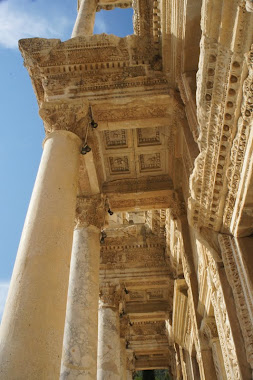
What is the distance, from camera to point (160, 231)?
12.4 m

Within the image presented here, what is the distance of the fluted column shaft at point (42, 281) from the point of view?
3609mm

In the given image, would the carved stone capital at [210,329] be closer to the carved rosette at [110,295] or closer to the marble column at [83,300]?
the marble column at [83,300]

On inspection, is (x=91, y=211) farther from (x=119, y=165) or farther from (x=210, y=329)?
(x=210, y=329)

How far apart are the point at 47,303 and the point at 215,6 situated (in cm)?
367

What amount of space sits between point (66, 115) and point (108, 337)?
278 inches

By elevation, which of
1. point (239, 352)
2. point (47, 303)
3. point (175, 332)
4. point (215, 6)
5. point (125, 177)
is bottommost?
point (239, 352)

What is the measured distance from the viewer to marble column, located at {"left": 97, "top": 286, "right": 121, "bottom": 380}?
31.4 ft

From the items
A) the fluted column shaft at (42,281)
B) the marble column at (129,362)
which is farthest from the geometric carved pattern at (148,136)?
the marble column at (129,362)

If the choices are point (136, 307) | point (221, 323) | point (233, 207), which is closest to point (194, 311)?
point (221, 323)

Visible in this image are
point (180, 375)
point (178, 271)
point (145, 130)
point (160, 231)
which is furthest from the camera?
point (180, 375)

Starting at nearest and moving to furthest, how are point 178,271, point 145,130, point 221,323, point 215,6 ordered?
point 215,6, point 221,323, point 145,130, point 178,271

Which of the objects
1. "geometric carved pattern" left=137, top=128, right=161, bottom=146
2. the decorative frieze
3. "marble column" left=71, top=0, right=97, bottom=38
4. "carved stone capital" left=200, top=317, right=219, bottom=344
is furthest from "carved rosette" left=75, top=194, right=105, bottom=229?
"marble column" left=71, top=0, right=97, bottom=38

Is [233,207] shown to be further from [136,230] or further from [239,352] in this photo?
[136,230]

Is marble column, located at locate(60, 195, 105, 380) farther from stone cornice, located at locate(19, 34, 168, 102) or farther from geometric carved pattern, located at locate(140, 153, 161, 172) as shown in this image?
stone cornice, located at locate(19, 34, 168, 102)
